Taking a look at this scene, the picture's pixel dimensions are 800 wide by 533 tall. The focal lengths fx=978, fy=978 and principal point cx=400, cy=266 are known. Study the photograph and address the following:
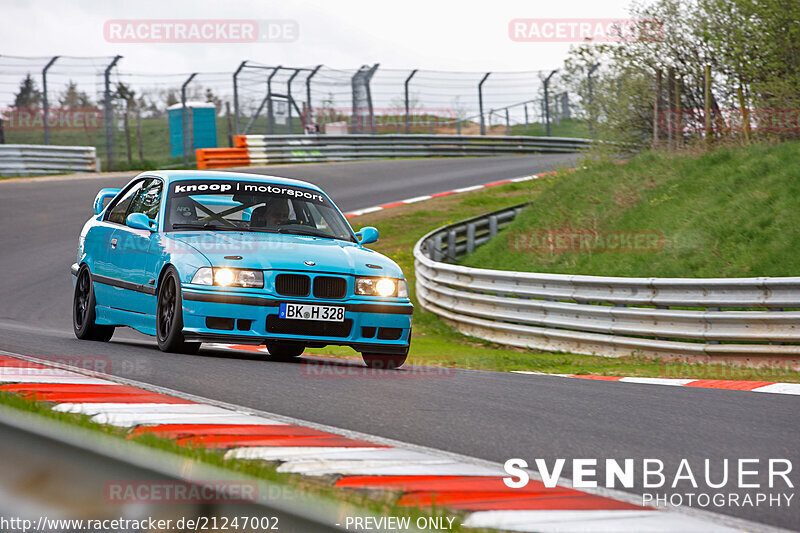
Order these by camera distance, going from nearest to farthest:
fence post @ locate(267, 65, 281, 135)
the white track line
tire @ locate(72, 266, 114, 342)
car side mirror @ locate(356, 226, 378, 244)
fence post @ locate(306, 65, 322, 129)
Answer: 1. the white track line
2. car side mirror @ locate(356, 226, 378, 244)
3. tire @ locate(72, 266, 114, 342)
4. fence post @ locate(267, 65, 281, 135)
5. fence post @ locate(306, 65, 322, 129)

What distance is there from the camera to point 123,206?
363 inches

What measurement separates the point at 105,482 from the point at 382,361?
17.7ft

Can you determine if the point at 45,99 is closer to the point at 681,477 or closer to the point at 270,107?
the point at 270,107

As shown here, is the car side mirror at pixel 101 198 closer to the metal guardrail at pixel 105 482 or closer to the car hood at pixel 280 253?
the car hood at pixel 280 253

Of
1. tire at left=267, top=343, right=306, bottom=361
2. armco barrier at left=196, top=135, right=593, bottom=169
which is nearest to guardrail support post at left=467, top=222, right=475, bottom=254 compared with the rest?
tire at left=267, top=343, right=306, bottom=361

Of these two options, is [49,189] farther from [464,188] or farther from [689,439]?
[689,439]

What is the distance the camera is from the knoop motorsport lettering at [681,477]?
3594mm

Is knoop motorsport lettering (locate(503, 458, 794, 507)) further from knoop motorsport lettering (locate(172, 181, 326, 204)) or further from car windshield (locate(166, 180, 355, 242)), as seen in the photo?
knoop motorsport lettering (locate(172, 181, 326, 204))

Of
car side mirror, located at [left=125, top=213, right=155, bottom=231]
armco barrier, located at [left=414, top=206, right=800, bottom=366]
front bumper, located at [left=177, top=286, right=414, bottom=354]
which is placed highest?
car side mirror, located at [left=125, top=213, right=155, bottom=231]

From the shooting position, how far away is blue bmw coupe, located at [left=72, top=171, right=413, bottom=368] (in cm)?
723

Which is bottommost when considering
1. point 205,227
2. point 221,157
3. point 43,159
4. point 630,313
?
point 630,313

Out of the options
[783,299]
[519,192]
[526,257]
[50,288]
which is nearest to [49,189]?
[50,288]

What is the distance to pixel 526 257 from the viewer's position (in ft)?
52.6

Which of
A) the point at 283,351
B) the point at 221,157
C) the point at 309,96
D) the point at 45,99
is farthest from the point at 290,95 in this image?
the point at 283,351
